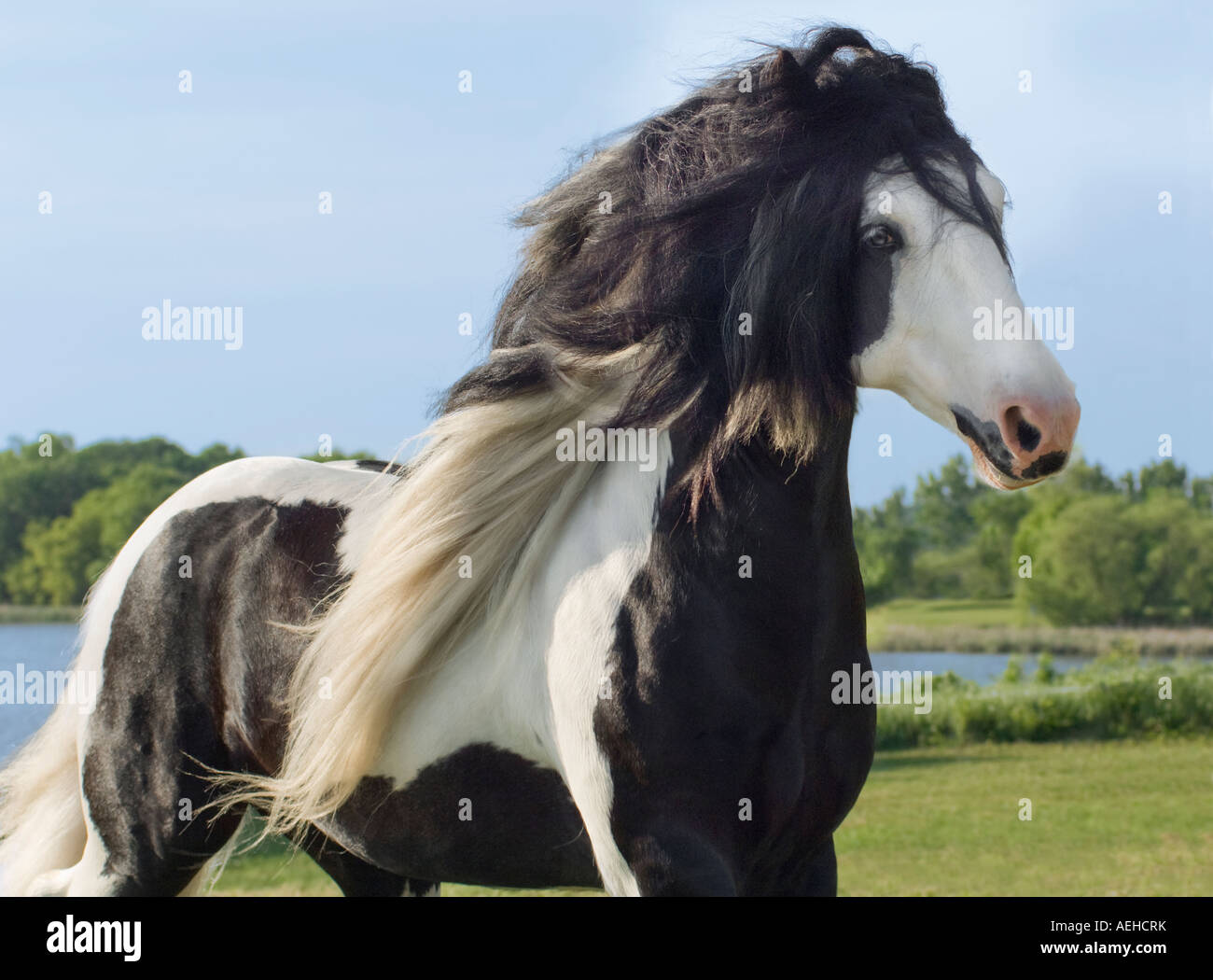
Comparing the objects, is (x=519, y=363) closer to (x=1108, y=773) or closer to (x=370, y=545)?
(x=370, y=545)

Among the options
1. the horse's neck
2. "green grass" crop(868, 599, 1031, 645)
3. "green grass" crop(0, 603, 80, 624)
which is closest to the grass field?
"green grass" crop(0, 603, 80, 624)

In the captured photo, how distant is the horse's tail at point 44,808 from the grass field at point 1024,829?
15.9 feet

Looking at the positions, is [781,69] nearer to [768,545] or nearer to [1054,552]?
[768,545]

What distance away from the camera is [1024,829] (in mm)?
10289

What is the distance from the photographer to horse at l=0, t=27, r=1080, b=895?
2.37m

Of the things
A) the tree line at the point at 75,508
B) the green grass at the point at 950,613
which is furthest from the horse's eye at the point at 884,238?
the green grass at the point at 950,613

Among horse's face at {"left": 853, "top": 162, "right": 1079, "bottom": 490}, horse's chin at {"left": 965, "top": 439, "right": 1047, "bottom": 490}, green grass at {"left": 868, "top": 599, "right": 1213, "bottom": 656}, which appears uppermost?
horse's face at {"left": 853, "top": 162, "right": 1079, "bottom": 490}

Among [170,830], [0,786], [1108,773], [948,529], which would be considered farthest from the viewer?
[948,529]

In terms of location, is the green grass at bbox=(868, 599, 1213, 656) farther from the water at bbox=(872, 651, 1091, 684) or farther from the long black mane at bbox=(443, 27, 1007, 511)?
the long black mane at bbox=(443, 27, 1007, 511)

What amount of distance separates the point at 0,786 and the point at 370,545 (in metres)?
1.86

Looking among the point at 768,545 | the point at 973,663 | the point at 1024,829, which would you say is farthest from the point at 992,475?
the point at 973,663

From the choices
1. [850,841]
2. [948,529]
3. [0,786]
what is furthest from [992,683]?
[0,786]

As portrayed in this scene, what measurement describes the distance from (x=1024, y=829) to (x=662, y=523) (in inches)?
360
